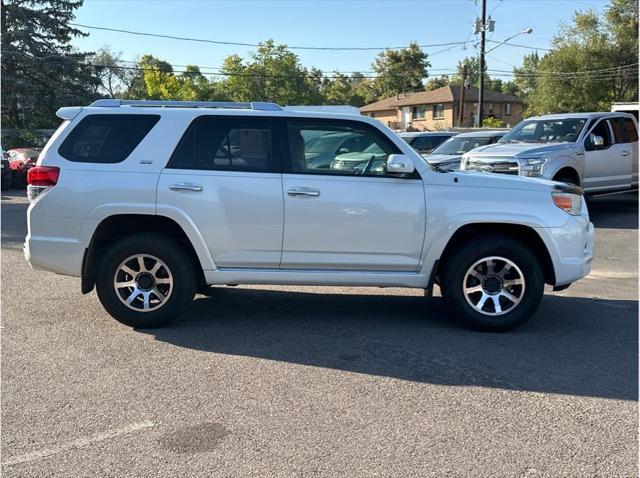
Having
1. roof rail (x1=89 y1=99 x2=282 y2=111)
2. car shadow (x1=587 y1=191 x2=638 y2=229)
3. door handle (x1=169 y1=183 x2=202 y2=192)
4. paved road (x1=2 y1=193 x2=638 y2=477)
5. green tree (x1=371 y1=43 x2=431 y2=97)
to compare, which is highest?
green tree (x1=371 y1=43 x2=431 y2=97)

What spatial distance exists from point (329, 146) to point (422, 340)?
1927mm

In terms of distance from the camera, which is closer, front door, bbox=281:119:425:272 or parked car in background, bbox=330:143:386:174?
front door, bbox=281:119:425:272

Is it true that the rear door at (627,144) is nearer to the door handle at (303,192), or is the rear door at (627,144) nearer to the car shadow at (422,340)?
the car shadow at (422,340)

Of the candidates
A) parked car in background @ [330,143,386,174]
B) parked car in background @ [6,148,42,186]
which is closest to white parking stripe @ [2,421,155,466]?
parked car in background @ [330,143,386,174]

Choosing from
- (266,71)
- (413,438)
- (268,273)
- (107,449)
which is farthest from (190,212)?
(266,71)

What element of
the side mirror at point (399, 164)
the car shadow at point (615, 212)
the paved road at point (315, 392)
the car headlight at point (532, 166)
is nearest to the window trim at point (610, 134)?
the car shadow at point (615, 212)

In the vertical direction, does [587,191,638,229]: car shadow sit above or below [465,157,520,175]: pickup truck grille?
below

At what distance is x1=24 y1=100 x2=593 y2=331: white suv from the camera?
556 centimetres

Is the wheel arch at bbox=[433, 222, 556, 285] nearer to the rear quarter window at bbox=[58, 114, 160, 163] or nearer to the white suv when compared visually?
the white suv

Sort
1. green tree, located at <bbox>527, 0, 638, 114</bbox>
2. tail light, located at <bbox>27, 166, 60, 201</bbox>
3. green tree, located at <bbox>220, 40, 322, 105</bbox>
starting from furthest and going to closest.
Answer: green tree, located at <bbox>220, 40, 322, 105</bbox>
green tree, located at <bbox>527, 0, 638, 114</bbox>
tail light, located at <bbox>27, 166, 60, 201</bbox>

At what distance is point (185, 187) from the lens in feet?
18.2

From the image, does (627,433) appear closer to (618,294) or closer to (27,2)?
(618,294)

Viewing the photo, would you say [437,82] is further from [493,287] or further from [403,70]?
[493,287]

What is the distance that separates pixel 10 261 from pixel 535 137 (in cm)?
1039
